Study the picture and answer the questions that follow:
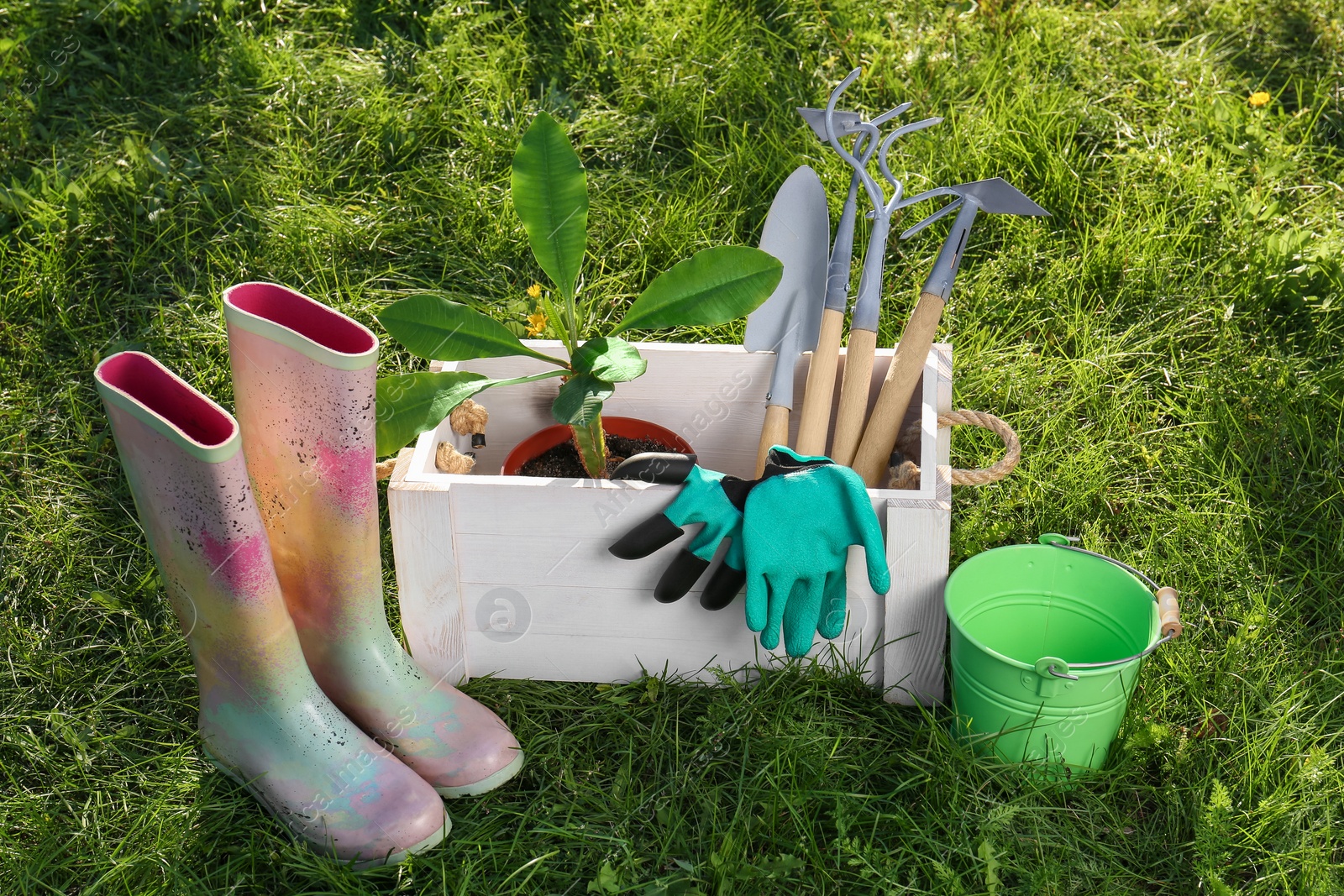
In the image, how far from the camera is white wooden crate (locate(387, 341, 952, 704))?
150 cm

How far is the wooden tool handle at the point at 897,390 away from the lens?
160 centimetres

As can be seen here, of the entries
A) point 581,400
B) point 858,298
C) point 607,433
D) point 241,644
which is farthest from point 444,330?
point 858,298

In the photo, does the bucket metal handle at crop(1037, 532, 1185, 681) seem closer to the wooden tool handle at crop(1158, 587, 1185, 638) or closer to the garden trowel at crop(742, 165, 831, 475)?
the wooden tool handle at crop(1158, 587, 1185, 638)

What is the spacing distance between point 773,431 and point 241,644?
0.76 meters

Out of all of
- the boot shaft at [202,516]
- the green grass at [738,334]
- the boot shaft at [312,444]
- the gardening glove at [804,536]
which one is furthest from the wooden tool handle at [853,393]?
the boot shaft at [202,516]

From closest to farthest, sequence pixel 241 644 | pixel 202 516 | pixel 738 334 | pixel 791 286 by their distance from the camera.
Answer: pixel 202 516 → pixel 241 644 → pixel 791 286 → pixel 738 334

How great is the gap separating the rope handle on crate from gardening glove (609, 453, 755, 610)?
9.5 inches

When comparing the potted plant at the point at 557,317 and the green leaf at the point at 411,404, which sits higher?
the potted plant at the point at 557,317

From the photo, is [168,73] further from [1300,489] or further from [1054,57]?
[1300,489]

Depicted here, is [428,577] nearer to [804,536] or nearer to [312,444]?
[312,444]

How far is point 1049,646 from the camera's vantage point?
65.6 inches

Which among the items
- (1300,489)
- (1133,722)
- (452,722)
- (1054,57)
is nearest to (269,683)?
(452,722)

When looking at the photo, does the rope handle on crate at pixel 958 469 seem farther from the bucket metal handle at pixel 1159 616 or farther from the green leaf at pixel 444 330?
the green leaf at pixel 444 330

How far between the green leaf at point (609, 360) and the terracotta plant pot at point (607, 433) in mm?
202
